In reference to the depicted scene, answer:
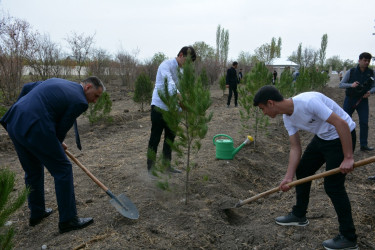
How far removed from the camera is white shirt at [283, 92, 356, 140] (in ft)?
7.74

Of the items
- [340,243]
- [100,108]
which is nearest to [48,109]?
[340,243]

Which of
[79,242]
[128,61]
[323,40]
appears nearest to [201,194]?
[79,242]

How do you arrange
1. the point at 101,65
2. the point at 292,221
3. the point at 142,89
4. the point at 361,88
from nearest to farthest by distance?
1. the point at 292,221
2. the point at 361,88
3. the point at 142,89
4. the point at 101,65

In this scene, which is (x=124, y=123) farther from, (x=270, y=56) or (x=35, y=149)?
(x=270, y=56)

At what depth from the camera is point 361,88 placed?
531cm

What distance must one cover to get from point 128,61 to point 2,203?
1852cm

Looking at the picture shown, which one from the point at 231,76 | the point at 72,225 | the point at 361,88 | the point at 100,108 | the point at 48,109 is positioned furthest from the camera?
the point at 231,76

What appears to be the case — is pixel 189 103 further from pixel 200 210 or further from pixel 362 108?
pixel 362 108

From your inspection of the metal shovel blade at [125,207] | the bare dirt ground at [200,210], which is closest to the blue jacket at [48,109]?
the metal shovel blade at [125,207]

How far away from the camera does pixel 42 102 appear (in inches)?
107

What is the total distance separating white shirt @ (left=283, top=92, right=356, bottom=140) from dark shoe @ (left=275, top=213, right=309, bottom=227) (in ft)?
3.28

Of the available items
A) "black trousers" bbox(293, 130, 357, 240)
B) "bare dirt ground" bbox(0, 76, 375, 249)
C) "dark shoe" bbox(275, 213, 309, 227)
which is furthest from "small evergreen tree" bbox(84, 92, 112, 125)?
"black trousers" bbox(293, 130, 357, 240)

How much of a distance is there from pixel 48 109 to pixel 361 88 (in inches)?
202

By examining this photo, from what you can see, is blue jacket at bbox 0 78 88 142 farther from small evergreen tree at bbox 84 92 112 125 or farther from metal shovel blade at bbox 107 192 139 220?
small evergreen tree at bbox 84 92 112 125
